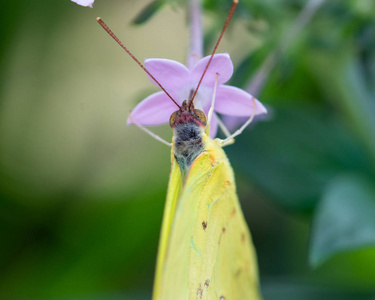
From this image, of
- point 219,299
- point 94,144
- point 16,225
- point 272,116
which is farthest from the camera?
point 94,144

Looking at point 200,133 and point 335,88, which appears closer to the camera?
point 200,133

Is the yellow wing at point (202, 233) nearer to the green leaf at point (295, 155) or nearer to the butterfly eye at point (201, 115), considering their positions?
the butterfly eye at point (201, 115)

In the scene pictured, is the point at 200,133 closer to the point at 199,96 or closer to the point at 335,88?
the point at 199,96

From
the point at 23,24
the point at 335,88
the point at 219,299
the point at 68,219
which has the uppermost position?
the point at 23,24

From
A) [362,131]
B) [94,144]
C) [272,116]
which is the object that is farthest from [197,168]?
[94,144]

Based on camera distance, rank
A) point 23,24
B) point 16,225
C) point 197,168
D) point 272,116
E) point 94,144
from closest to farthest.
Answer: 1. point 197,168
2. point 272,116
3. point 16,225
4. point 23,24
5. point 94,144

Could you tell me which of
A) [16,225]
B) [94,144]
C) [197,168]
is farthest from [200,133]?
[94,144]

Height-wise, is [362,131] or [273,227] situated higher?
[362,131]

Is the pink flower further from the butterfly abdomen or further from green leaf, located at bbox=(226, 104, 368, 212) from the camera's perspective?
green leaf, located at bbox=(226, 104, 368, 212)
